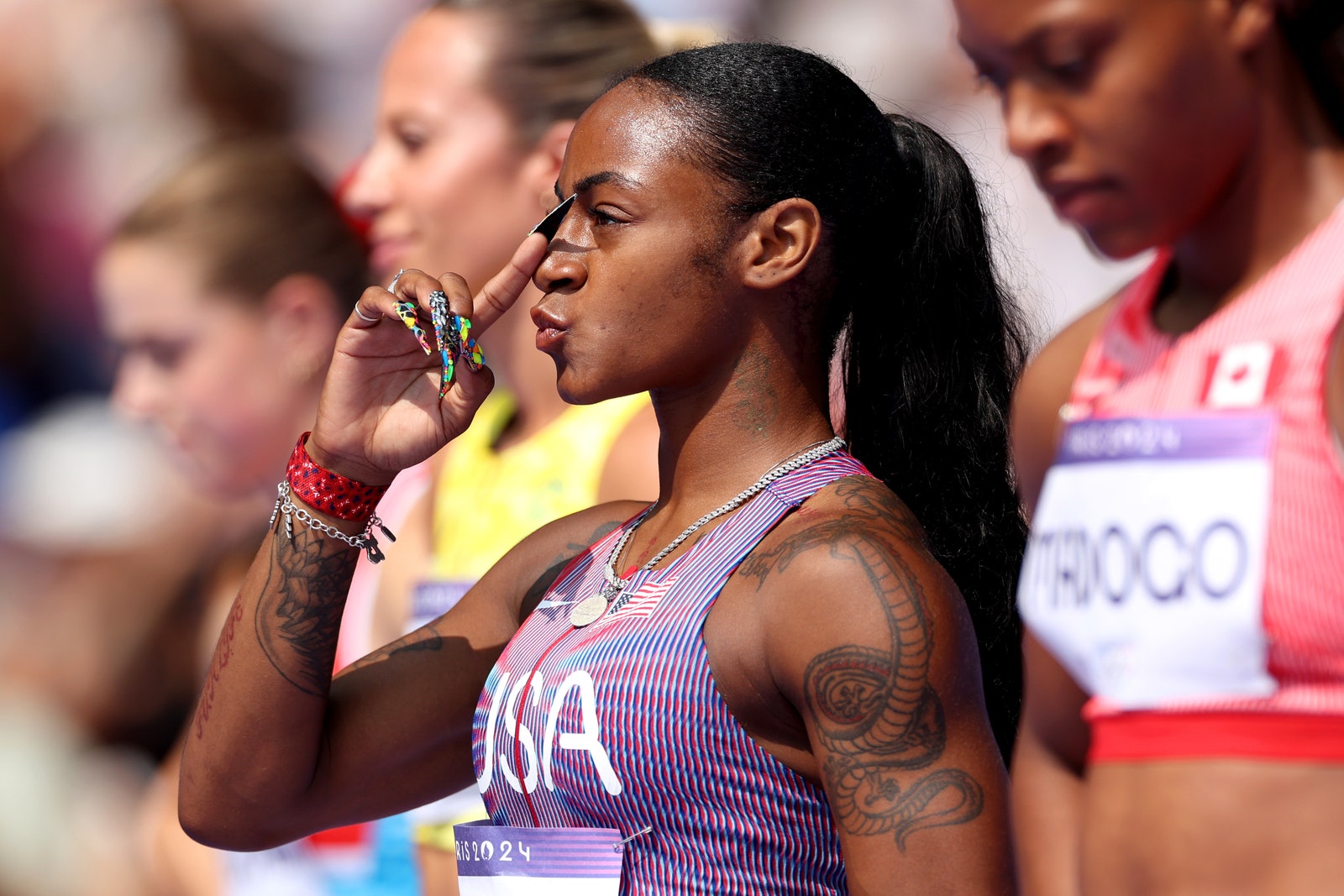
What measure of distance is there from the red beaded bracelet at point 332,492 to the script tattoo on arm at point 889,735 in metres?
0.78

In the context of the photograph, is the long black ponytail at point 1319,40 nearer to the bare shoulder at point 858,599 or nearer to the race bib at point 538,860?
the bare shoulder at point 858,599

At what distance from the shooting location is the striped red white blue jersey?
5.50 ft

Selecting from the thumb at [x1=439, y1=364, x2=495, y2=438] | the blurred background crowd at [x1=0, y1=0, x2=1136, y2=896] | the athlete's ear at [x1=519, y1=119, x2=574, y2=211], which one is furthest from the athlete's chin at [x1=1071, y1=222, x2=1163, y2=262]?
the blurred background crowd at [x1=0, y1=0, x2=1136, y2=896]

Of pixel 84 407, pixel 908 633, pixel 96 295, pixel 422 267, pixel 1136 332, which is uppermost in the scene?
pixel 96 295

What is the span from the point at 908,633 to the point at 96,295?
448cm

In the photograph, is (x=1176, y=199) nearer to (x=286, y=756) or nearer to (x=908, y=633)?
(x=908, y=633)

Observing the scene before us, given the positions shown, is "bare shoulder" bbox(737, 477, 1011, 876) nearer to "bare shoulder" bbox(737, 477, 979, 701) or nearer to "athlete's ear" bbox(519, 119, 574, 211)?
"bare shoulder" bbox(737, 477, 979, 701)

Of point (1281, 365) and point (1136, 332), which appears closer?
point (1281, 365)

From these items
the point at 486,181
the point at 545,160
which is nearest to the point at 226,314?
the point at 486,181

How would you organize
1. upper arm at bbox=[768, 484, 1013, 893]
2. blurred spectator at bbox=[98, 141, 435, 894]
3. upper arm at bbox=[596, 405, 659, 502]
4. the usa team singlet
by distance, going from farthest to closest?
blurred spectator at bbox=[98, 141, 435, 894] < upper arm at bbox=[596, 405, 659, 502] < upper arm at bbox=[768, 484, 1013, 893] < the usa team singlet

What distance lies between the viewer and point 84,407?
5.34 meters

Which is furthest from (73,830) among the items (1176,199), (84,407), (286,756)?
(1176,199)

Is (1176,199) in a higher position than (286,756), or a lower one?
higher

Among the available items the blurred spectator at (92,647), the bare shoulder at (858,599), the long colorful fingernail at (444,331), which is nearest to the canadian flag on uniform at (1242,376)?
the bare shoulder at (858,599)
